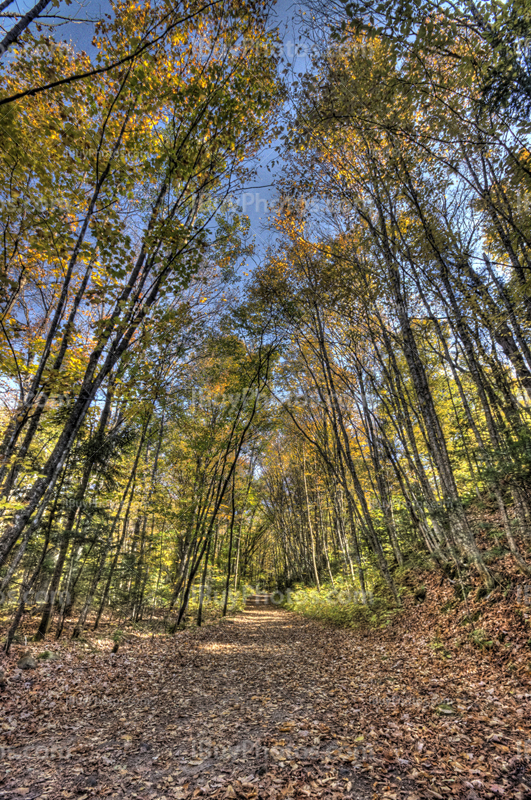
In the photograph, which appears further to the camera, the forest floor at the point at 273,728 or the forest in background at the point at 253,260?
the forest in background at the point at 253,260

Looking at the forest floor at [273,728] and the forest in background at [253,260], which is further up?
the forest in background at [253,260]

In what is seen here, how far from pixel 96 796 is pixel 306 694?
312 cm

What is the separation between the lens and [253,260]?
10.3 metres

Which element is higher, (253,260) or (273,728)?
(253,260)

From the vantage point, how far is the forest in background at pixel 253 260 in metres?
4.32

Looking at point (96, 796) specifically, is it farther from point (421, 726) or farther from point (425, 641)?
point (425, 641)

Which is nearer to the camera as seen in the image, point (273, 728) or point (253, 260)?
point (273, 728)

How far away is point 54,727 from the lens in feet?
12.5

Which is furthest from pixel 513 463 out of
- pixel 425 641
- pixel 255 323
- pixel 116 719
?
pixel 255 323

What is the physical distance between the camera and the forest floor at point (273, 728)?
2.64m

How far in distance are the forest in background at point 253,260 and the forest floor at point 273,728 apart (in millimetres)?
1873

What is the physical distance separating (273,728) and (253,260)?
35.7 feet

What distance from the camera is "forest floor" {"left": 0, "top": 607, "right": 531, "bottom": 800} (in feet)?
8.66

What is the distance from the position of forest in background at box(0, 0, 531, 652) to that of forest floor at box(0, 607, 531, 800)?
6.15 ft
